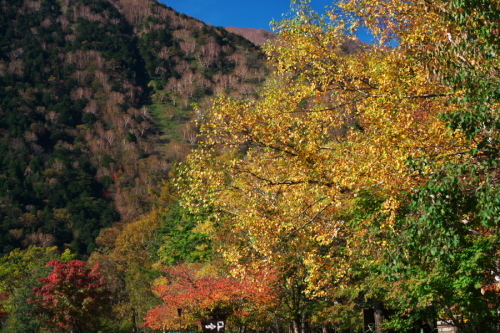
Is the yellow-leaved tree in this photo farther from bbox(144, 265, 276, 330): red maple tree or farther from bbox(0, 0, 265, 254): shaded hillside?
bbox(0, 0, 265, 254): shaded hillside

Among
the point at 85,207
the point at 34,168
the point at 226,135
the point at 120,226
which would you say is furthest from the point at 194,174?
the point at 34,168

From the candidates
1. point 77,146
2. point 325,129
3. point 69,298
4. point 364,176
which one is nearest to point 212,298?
point 325,129

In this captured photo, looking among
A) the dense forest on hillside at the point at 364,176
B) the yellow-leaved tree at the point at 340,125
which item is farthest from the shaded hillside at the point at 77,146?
the yellow-leaved tree at the point at 340,125

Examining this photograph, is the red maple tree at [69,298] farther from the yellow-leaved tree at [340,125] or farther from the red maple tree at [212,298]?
the yellow-leaved tree at [340,125]

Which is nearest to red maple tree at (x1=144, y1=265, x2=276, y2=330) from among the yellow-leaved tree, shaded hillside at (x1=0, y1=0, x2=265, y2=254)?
the yellow-leaved tree

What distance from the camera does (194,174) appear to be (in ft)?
43.2

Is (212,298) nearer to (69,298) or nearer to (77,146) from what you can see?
(69,298)

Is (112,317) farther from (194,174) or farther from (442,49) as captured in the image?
(442,49)

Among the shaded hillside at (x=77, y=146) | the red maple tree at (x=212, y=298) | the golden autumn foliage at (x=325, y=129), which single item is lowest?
the red maple tree at (x=212, y=298)

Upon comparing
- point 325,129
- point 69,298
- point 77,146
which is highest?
point 77,146

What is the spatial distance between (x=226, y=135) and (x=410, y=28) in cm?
484

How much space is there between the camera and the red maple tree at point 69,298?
37.1 meters

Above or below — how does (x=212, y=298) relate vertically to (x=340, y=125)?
below

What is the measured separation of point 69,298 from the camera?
124 feet
